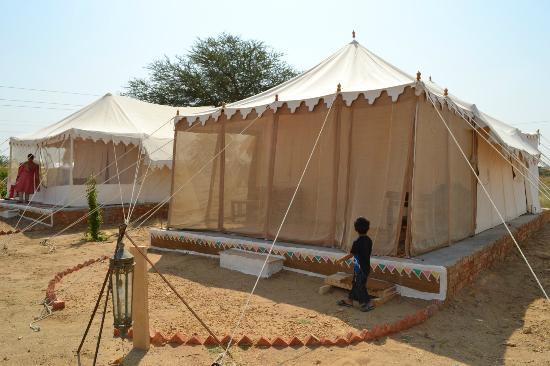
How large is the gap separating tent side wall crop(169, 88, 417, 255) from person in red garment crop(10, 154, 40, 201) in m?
5.93

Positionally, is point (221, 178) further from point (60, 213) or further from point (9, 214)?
point (9, 214)

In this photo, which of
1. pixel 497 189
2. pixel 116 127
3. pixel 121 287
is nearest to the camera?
pixel 121 287

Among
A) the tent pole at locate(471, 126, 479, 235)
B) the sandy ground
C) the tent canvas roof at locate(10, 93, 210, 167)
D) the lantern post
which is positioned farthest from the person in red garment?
the tent pole at locate(471, 126, 479, 235)

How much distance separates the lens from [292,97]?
252 inches

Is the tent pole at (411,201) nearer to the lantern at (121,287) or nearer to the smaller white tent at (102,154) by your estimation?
the lantern at (121,287)

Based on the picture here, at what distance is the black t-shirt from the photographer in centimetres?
457

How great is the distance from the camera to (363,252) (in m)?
4.59

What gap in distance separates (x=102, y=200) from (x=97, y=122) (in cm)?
203

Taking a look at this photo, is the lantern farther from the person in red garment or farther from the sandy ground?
the person in red garment

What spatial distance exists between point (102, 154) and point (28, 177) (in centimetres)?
195

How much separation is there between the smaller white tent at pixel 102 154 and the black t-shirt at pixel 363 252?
24.1 feet

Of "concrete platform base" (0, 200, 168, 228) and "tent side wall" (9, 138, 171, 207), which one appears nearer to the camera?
"concrete platform base" (0, 200, 168, 228)

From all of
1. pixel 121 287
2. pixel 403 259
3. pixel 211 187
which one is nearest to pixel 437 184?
pixel 403 259

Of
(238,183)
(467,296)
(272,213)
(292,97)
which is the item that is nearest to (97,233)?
(238,183)
